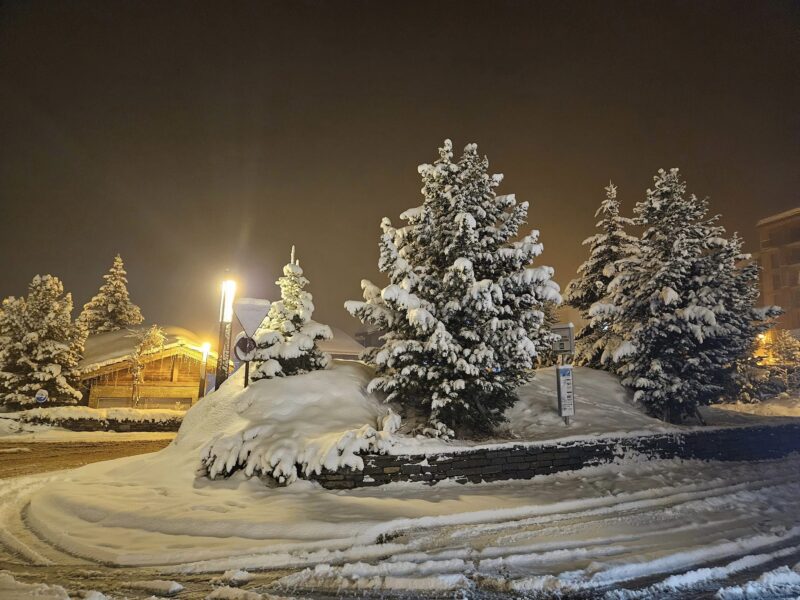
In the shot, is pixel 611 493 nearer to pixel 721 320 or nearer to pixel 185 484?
pixel 185 484

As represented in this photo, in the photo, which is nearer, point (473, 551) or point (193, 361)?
point (473, 551)

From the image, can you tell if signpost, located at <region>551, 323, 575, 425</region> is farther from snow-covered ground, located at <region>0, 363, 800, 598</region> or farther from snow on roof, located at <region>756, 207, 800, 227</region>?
snow on roof, located at <region>756, 207, 800, 227</region>

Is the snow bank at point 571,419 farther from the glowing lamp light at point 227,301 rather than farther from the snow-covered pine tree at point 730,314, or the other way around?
the glowing lamp light at point 227,301

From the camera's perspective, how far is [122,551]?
552 centimetres

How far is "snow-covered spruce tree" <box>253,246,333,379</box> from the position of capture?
1188cm

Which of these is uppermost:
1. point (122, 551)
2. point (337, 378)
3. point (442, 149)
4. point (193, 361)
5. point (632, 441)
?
point (442, 149)

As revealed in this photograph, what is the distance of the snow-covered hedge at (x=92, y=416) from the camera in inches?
893

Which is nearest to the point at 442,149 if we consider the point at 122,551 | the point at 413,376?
the point at 413,376

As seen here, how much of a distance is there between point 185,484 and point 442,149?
8819 mm

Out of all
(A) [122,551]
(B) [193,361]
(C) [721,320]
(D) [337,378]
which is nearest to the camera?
(A) [122,551]

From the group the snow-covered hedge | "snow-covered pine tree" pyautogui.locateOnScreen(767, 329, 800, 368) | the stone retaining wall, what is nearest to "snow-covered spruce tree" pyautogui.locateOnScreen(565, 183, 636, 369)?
the stone retaining wall

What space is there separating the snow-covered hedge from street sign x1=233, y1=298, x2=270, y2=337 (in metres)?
16.9

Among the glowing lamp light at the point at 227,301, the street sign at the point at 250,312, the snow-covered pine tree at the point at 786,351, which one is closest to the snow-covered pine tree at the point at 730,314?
the street sign at the point at 250,312

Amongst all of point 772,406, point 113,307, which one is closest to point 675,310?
point 772,406
